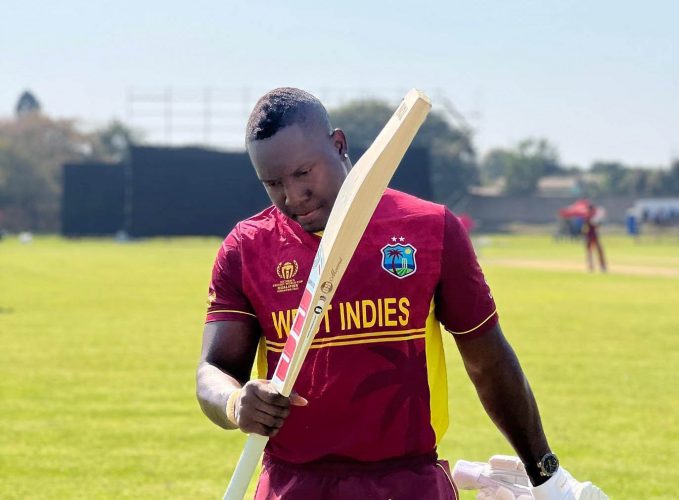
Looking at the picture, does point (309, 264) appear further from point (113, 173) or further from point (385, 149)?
point (113, 173)

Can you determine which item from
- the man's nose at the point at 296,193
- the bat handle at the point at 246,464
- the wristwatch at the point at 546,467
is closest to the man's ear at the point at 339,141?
the man's nose at the point at 296,193

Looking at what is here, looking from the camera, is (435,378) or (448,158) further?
(448,158)

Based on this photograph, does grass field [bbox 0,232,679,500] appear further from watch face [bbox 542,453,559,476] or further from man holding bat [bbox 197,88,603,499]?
man holding bat [bbox 197,88,603,499]

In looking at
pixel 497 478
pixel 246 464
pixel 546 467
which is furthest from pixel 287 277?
pixel 497 478

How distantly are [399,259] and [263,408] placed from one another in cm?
68

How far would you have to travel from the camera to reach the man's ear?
3541 mm

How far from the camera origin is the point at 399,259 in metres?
3.59

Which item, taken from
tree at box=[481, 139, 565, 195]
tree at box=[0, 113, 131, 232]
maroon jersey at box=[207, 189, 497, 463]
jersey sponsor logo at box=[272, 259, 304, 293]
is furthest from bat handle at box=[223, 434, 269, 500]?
tree at box=[481, 139, 565, 195]

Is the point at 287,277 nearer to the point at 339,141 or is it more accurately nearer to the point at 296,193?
the point at 296,193

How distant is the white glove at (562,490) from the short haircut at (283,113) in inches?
52.0

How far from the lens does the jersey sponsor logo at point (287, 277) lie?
3.62 m

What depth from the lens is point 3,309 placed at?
20.8 metres

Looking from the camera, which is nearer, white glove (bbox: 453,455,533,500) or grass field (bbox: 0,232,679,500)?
white glove (bbox: 453,455,533,500)

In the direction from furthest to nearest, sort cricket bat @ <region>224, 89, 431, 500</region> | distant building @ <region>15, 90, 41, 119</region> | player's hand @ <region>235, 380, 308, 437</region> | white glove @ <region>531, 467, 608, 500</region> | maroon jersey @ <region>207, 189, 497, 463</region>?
1. distant building @ <region>15, 90, 41, 119</region>
2. white glove @ <region>531, 467, 608, 500</region>
3. maroon jersey @ <region>207, 189, 497, 463</region>
4. player's hand @ <region>235, 380, 308, 437</region>
5. cricket bat @ <region>224, 89, 431, 500</region>
